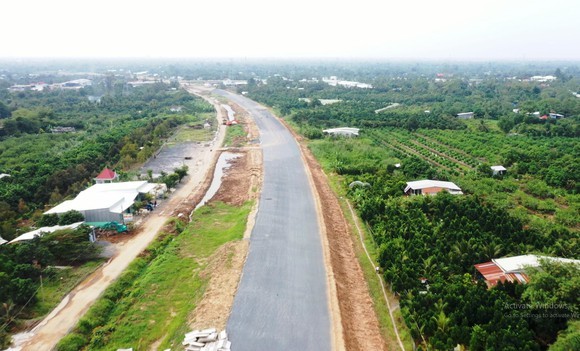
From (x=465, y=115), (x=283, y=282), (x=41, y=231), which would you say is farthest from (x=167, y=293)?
(x=465, y=115)

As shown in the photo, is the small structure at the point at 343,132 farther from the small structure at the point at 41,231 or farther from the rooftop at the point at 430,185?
the small structure at the point at 41,231

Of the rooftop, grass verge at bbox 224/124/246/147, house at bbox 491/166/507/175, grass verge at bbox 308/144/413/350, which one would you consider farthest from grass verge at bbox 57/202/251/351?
grass verge at bbox 224/124/246/147

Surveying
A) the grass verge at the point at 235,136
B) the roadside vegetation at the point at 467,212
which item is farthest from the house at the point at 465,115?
the grass verge at the point at 235,136

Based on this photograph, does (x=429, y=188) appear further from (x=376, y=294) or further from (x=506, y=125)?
(x=506, y=125)

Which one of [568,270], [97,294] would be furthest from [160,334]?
[568,270]

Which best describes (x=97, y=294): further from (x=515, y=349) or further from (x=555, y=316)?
(x=555, y=316)

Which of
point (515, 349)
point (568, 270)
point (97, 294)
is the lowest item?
point (97, 294)
